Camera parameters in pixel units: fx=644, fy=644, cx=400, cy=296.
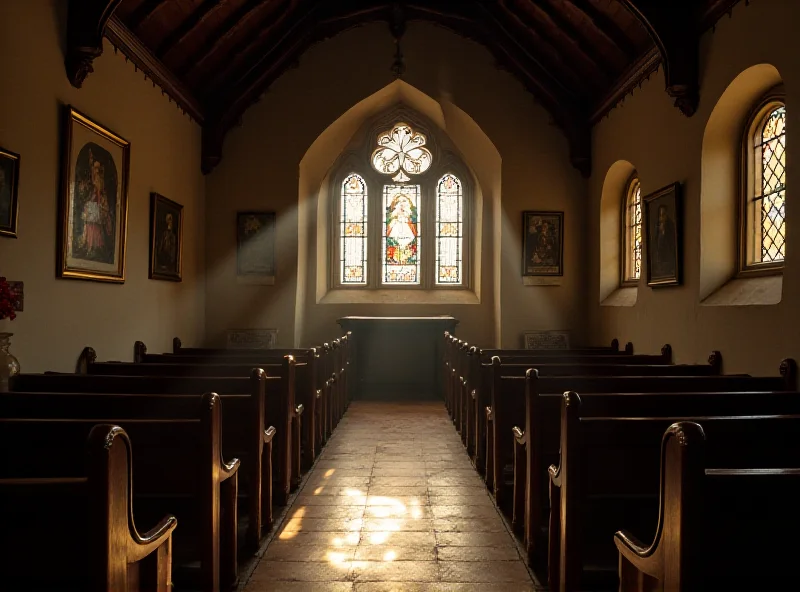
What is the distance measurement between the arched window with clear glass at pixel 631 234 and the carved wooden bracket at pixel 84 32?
6.17 metres

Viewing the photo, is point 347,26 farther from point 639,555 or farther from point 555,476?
point 639,555

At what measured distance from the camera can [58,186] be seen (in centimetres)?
516

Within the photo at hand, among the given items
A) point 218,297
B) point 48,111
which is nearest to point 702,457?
point 48,111

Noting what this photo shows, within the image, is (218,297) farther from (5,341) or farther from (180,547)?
(180,547)

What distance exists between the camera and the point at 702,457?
1.46 m

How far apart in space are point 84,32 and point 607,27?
208 inches

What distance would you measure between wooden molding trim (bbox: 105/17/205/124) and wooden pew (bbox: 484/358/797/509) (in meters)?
4.80

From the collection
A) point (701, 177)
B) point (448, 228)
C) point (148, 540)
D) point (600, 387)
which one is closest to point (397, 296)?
Answer: point (448, 228)

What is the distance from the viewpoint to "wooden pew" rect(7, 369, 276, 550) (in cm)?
315

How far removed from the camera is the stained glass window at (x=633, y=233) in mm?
8146

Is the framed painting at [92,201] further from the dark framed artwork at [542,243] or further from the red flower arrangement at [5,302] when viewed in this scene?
the dark framed artwork at [542,243]

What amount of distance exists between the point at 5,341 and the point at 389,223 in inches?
284

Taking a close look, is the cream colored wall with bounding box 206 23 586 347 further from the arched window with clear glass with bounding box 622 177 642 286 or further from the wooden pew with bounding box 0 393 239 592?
the wooden pew with bounding box 0 393 239 592

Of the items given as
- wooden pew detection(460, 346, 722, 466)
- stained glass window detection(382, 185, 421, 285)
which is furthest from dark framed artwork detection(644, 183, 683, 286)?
stained glass window detection(382, 185, 421, 285)
